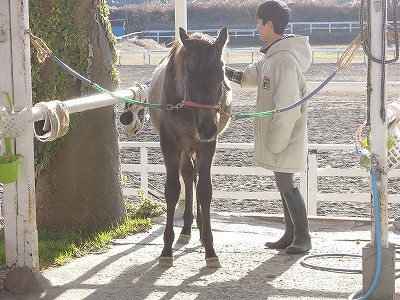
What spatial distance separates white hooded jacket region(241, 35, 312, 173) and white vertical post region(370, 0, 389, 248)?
142cm

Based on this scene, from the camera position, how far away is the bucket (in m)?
4.77

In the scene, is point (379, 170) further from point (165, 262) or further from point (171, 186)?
point (171, 186)

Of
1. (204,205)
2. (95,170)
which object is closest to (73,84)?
(95,170)

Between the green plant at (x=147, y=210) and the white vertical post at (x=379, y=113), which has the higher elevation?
the white vertical post at (x=379, y=113)

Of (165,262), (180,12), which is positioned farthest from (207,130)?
(180,12)

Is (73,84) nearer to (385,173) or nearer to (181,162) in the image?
(181,162)

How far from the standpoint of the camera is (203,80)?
5.51 m

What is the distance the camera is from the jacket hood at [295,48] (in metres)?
6.13

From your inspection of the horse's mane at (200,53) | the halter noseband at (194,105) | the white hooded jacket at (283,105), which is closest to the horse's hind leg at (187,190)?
the white hooded jacket at (283,105)

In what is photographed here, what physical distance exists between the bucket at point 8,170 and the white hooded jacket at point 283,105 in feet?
6.86

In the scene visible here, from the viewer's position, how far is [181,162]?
678 cm

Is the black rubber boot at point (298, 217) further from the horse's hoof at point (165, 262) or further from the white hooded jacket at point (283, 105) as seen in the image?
the horse's hoof at point (165, 262)

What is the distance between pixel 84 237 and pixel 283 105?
203 centimetres

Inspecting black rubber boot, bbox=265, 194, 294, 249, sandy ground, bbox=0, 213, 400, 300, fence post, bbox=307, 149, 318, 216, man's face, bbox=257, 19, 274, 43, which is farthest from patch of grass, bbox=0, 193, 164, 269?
man's face, bbox=257, 19, 274, 43
